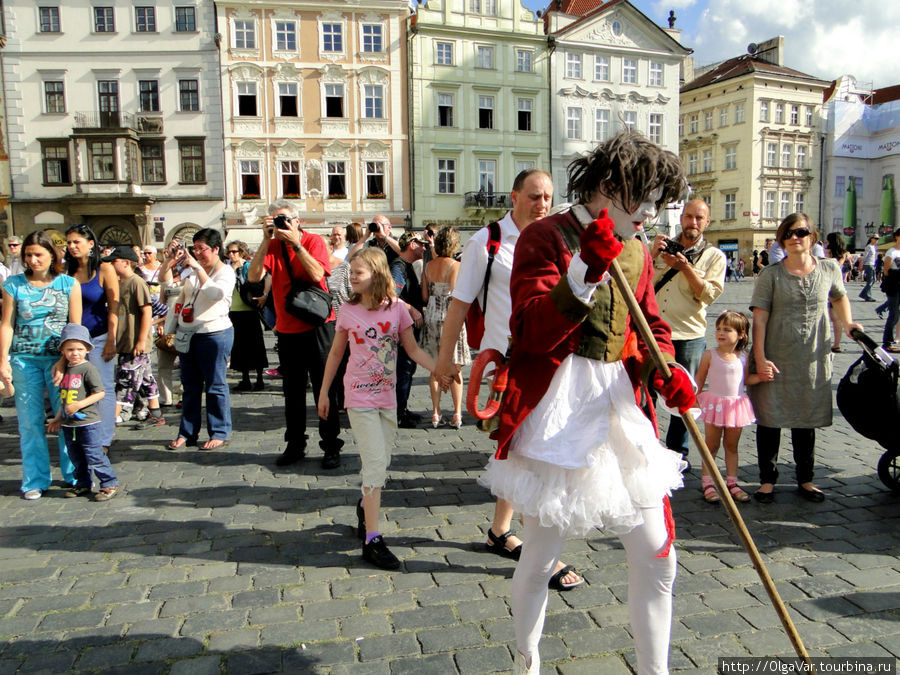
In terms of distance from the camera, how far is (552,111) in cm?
3603

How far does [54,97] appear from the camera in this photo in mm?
30469

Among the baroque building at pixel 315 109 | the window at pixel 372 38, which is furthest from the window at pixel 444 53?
the window at pixel 372 38

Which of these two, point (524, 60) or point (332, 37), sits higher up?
point (332, 37)

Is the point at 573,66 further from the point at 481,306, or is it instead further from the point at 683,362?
the point at 481,306

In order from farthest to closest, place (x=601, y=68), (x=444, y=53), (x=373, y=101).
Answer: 1. (x=601, y=68)
2. (x=444, y=53)
3. (x=373, y=101)

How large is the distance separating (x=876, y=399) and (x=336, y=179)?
30678 mm

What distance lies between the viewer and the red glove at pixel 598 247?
193 centimetres

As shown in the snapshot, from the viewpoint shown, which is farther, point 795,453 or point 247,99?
point 247,99

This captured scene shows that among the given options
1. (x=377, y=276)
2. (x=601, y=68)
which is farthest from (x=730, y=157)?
(x=377, y=276)

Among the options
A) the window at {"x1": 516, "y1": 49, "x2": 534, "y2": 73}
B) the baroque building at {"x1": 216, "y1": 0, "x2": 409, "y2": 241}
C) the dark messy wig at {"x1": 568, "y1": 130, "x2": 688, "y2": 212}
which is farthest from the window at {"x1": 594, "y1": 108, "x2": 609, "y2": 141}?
the dark messy wig at {"x1": 568, "y1": 130, "x2": 688, "y2": 212}

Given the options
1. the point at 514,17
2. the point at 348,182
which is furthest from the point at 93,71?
the point at 514,17

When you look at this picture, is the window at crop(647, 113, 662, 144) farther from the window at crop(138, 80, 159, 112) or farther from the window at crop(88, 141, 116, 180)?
the window at crop(88, 141, 116, 180)

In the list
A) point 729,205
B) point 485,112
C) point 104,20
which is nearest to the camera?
point 104,20

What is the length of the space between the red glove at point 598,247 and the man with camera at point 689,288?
2.76 metres
